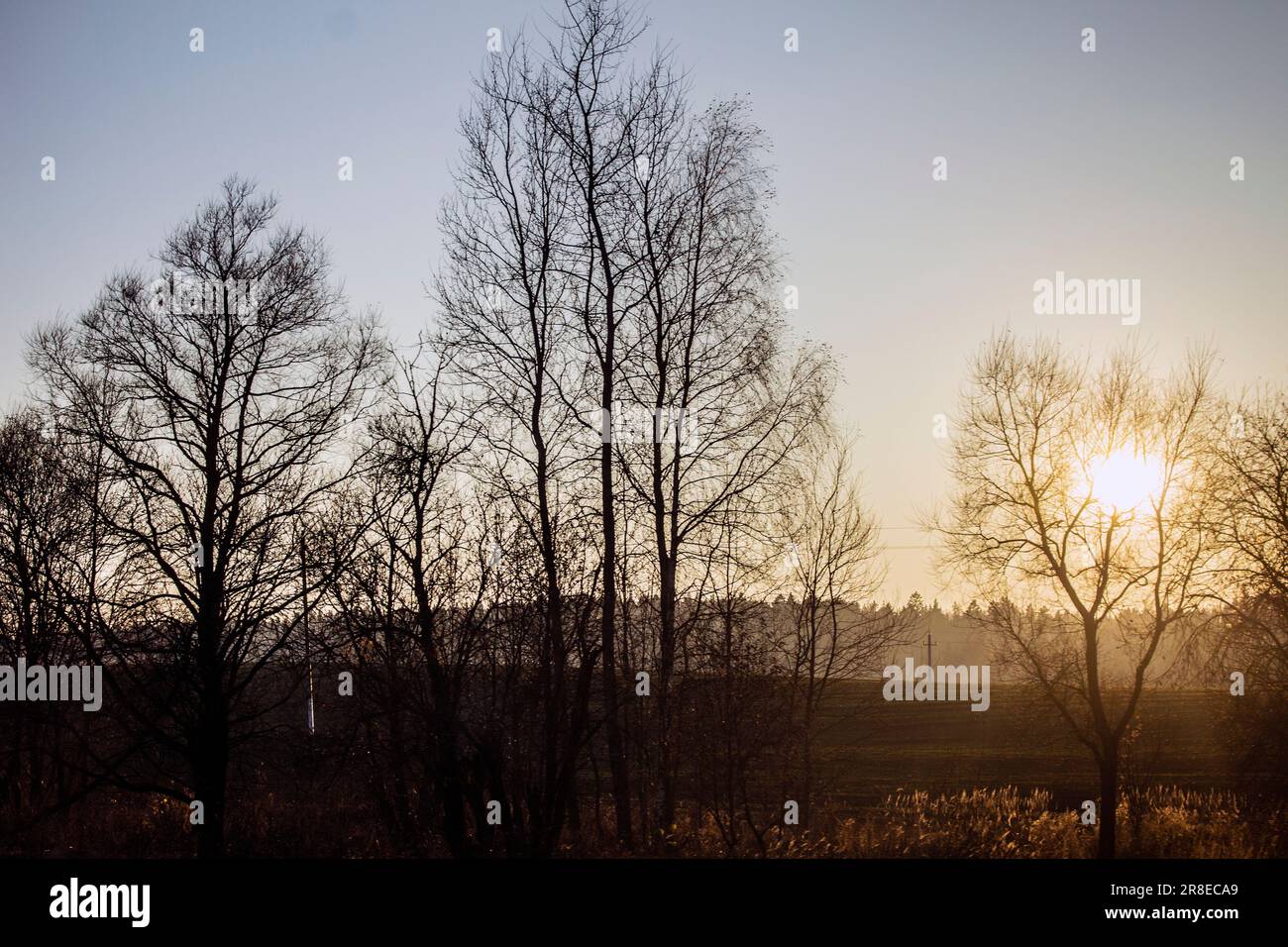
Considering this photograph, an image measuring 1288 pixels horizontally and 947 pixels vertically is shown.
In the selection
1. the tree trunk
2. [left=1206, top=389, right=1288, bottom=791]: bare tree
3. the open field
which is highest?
[left=1206, top=389, right=1288, bottom=791]: bare tree

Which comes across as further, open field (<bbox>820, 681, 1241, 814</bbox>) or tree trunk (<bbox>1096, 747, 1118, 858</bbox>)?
open field (<bbox>820, 681, 1241, 814</bbox>)

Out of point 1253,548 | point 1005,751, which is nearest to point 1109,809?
point 1253,548

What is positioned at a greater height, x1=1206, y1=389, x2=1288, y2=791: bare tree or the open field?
x1=1206, y1=389, x2=1288, y2=791: bare tree

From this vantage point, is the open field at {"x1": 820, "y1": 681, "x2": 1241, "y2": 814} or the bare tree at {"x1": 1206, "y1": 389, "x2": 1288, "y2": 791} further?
the open field at {"x1": 820, "y1": 681, "x2": 1241, "y2": 814}

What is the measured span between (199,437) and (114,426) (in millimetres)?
1780

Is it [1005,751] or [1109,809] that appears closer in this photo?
[1109,809]

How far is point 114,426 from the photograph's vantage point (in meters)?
16.0

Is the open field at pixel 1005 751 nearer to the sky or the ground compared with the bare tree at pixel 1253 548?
nearer to the ground

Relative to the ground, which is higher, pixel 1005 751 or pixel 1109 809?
pixel 1109 809

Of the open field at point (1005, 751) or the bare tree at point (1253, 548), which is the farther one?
the open field at point (1005, 751)

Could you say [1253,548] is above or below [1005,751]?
above

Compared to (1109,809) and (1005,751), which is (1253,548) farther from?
(1005,751)
